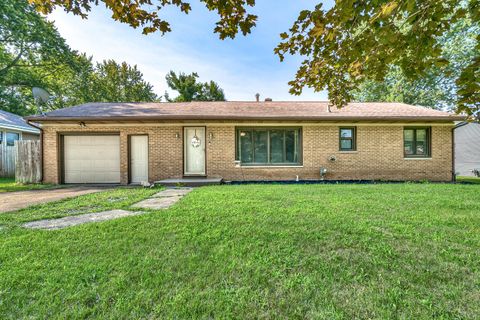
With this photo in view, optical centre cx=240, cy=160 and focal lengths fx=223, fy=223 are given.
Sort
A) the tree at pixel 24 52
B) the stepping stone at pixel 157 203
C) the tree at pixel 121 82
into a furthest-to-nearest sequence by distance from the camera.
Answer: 1. the tree at pixel 121 82
2. the tree at pixel 24 52
3. the stepping stone at pixel 157 203

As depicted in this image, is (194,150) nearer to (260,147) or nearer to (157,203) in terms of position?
(260,147)

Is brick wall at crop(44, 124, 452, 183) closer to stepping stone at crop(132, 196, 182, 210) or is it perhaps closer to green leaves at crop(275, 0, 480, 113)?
stepping stone at crop(132, 196, 182, 210)

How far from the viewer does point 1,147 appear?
42.3 ft

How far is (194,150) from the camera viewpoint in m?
9.24

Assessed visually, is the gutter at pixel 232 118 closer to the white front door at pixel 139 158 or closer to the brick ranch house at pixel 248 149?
the brick ranch house at pixel 248 149

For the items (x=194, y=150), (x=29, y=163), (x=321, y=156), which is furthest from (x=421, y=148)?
(x=29, y=163)

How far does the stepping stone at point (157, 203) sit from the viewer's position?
4.84 m

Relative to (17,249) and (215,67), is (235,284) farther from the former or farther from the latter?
(215,67)

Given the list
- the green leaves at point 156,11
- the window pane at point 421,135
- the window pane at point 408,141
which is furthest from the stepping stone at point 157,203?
the window pane at point 421,135

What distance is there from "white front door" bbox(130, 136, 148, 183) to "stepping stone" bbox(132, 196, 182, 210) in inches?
154

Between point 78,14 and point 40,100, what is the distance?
9757 mm

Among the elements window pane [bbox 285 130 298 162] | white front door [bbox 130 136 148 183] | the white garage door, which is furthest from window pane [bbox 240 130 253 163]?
the white garage door

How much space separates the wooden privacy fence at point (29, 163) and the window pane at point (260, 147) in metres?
8.73

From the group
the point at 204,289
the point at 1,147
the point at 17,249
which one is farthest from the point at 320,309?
the point at 1,147
